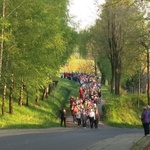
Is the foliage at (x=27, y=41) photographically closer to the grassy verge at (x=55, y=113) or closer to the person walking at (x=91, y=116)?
the grassy verge at (x=55, y=113)

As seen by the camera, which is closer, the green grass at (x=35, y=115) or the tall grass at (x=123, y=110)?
the green grass at (x=35, y=115)

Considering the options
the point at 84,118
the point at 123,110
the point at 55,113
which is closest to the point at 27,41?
the point at 84,118

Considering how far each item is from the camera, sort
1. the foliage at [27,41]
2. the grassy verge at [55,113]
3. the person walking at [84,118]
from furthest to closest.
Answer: the person walking at [84,118], the grassy verge at [55,113], the foliage at [27,41]

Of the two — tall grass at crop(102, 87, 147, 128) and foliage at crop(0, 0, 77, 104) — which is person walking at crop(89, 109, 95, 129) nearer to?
foliage at crop(0, 0, 77, 104)

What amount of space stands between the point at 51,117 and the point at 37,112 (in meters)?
1.39

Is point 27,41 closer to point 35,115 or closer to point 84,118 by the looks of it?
point 84,118

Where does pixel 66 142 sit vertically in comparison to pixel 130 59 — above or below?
below

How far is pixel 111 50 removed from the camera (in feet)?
169

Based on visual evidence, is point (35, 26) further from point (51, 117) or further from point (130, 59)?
point (130, 59)

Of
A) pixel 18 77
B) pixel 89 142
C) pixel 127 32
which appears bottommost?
pixel 89 142

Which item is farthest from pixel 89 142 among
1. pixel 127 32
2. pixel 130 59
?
pixel 130 59

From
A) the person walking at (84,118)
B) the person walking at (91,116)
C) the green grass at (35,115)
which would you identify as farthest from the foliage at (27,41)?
the person walking at (91,116)

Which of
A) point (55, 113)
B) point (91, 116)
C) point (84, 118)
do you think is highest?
point (55, 113)

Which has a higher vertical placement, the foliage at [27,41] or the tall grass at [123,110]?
the foliage at [27,41]
